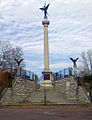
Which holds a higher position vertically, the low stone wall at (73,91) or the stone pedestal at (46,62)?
the stone pedestal at (46,62)

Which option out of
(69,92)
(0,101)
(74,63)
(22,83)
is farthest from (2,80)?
(74,63)

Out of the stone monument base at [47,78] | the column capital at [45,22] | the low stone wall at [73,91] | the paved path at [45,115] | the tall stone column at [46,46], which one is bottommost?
the paved path at [45,115]

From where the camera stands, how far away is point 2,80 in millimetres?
21031

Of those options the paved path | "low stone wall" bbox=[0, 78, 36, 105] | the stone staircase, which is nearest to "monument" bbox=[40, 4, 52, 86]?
the stone staircase

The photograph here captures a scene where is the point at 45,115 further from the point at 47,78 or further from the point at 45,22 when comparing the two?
the point at 45,22

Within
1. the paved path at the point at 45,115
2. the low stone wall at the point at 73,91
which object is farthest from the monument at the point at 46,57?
the paved path at the point at 45,115

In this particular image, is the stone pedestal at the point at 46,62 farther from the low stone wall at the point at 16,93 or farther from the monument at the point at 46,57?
the low stone wall at the point at 16,93

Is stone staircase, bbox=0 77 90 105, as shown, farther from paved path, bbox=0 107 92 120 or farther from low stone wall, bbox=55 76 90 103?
paved path, bbox=0 107 92 120

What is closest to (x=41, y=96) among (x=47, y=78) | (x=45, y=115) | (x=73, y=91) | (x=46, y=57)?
(x=73, y=91)

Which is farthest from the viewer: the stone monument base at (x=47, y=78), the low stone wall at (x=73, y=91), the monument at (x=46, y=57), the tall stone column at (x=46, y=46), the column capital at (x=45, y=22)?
the column capital at (x=45, y=22)

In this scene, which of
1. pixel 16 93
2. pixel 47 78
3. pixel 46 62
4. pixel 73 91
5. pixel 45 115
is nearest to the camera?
pixel 45 115

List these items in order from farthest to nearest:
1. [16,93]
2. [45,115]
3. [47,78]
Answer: [47,78]
[16,93]
[45,115]

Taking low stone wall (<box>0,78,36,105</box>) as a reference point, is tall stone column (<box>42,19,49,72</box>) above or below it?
above

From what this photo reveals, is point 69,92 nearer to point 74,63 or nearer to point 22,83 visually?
point 74,63
